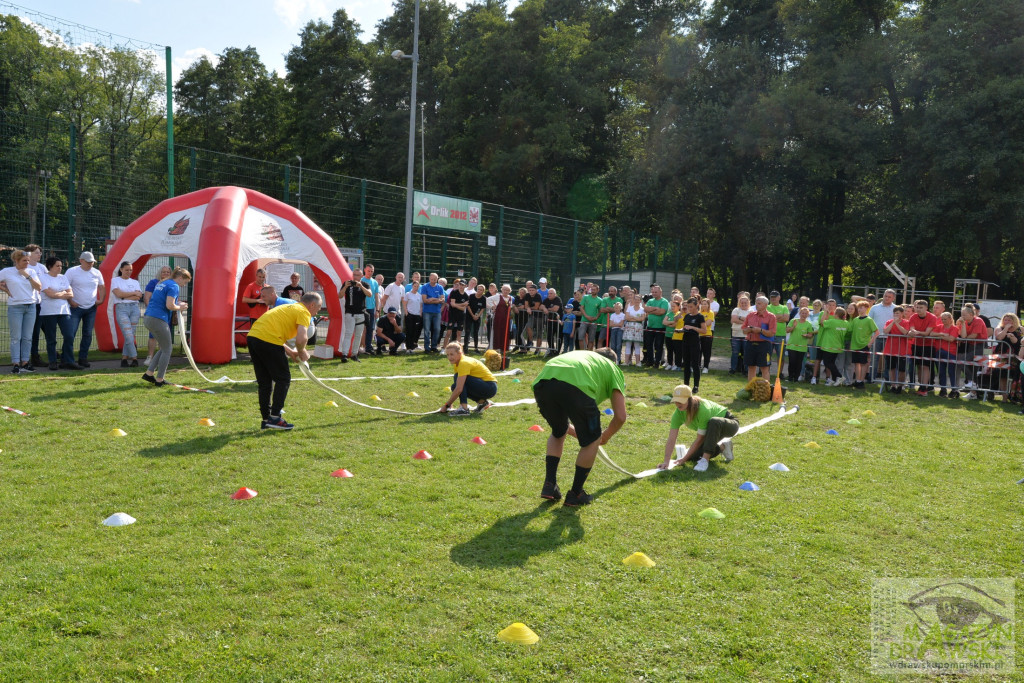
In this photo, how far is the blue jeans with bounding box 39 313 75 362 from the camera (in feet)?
40.3

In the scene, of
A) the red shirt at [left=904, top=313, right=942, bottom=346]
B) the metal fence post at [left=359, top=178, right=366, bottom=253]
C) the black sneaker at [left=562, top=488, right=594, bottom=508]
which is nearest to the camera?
the black sneaker at [left=562, top=488, right=594, bottom=508]

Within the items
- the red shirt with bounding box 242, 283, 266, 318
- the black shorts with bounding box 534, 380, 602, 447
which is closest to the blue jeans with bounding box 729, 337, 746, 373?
the red shirt with bounding box 242, 283, 266, 318

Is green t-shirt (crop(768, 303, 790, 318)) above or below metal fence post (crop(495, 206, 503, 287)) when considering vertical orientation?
below

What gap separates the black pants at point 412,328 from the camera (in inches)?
688

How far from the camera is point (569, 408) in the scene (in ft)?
19.3

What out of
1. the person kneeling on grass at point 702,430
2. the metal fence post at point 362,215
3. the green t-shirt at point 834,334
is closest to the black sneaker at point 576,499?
the person kneeling on grass at point 702,430

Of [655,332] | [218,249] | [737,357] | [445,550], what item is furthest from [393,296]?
[445,550]

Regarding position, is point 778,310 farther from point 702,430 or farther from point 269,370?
point 269,370

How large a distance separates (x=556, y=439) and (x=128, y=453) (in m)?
4.32

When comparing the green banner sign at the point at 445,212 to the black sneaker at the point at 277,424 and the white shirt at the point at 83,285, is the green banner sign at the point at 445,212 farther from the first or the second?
the black sneaker at the point at 277,424

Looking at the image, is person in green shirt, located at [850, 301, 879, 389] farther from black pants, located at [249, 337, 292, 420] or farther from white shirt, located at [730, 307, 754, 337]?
black pants, located at [249, 337, 292, 420]

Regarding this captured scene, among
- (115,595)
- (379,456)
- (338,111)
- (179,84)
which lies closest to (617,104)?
(338,111)

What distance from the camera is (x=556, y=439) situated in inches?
245

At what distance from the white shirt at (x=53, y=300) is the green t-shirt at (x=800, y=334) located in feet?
43.2
